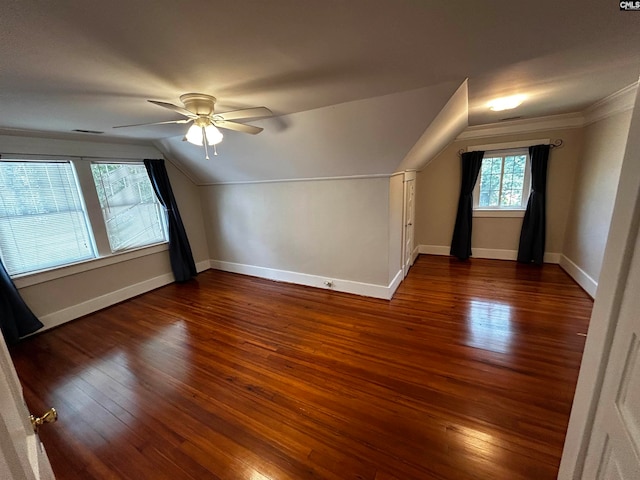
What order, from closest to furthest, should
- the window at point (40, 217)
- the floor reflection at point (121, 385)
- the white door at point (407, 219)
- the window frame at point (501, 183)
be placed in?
the floor reflection at point (121, 385) → the window at point (40, 217) → the white door at point (407, 219) → the window frame at point (501, 183)

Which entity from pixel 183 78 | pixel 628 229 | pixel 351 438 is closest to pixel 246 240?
pixel 183 78

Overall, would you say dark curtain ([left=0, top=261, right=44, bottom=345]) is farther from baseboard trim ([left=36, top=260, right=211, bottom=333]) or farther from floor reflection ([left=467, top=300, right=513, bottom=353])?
floor reflection ([left=467, top=300, right=513, bottom=353])

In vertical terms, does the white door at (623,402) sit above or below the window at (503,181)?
below

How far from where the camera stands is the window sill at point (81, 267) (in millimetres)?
2827

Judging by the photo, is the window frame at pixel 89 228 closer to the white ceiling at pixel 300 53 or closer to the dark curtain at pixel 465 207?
the white ceiling at pixel 300 53

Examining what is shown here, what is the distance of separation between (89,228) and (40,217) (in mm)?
469

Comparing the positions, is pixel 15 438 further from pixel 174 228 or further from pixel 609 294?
pixel 174 228

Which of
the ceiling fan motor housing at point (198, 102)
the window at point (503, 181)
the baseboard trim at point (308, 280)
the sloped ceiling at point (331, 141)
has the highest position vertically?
the ceiling fan motor housing at point (198, 102)

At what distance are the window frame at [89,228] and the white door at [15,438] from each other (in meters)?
3.23

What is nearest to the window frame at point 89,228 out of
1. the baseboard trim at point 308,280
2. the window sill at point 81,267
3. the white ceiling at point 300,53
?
the window sill at point 81,267

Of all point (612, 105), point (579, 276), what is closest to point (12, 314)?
point (579, 276)

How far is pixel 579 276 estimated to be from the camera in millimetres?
3383

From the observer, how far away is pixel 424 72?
174 cm

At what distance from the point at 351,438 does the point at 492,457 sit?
0.78 m
